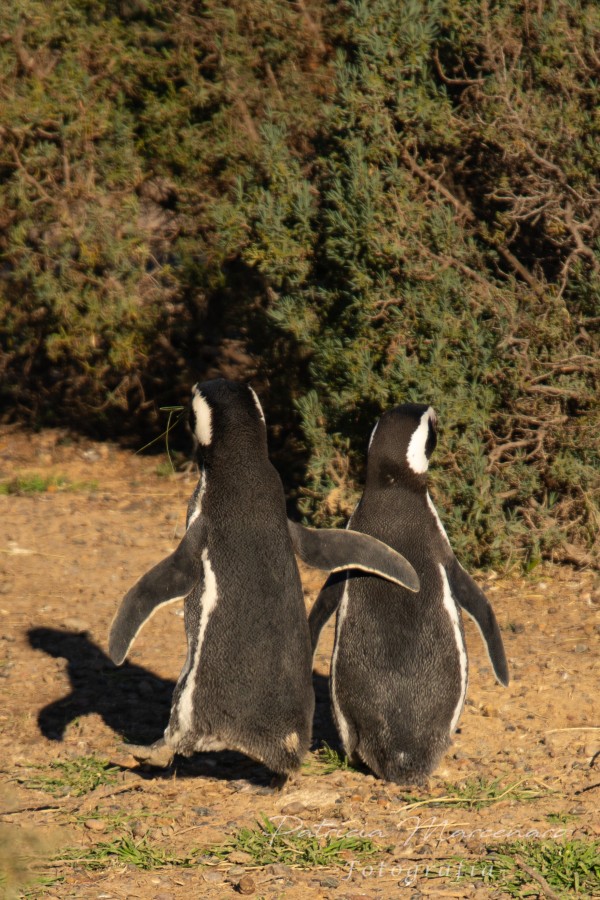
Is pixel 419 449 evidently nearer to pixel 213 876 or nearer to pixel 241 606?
pixel 241 606

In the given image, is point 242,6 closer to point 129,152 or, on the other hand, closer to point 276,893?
point 129,152

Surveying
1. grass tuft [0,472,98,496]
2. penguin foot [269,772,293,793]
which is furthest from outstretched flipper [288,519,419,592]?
grass tuft [0,472,98,496]

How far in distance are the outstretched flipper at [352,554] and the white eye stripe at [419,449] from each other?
0.34 m

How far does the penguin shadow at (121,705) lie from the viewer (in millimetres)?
4262

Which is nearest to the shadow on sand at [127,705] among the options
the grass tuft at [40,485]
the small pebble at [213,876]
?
the small pebble at [213,876]

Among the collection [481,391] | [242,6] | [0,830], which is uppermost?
[242,6]

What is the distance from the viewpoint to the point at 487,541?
6023 millimetres

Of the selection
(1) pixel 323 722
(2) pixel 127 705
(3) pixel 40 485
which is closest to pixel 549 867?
(1) pixel 323 722

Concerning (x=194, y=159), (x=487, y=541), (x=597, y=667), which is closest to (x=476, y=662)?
(x=597, y=667)

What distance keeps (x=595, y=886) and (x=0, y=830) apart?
5.57ft

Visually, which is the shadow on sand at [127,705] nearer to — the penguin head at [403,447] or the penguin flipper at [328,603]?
the penguin flipper at [328,603]

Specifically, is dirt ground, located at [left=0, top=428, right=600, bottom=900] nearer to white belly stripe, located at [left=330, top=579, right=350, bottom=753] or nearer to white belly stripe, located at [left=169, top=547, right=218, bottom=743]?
white belly stripe, located at [left=330, top=579, right=350, bottom=753]

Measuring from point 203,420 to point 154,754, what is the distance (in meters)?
1.13

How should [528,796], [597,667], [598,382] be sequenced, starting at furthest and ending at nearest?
1. [598,382]
2. [597,667]
3. [528,796]
